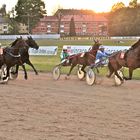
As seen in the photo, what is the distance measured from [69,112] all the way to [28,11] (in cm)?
11459

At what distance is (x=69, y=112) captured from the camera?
1020 centimetres

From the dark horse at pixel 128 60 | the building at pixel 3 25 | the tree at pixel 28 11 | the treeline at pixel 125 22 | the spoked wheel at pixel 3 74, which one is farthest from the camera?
the building at pixel 3 25

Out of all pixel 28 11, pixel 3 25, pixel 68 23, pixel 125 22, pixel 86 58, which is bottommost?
pixel 3 25

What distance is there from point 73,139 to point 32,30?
123 m

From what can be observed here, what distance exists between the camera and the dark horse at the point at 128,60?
52.3 ft

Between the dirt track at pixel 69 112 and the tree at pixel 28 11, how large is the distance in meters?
107

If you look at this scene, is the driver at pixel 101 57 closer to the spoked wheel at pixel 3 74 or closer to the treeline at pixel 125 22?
the spoked wheel at pixel 3 74

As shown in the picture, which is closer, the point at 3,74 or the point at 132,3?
the point at 3,74

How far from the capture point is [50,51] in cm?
3584

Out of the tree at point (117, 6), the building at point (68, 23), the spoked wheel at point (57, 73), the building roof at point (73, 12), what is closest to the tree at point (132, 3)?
the tree at point (117, 6)

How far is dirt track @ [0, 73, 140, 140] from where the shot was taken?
7.83 metres

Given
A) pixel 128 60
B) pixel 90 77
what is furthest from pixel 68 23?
pixel 128 60

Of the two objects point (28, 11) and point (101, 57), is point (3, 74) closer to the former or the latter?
point (101, 57)

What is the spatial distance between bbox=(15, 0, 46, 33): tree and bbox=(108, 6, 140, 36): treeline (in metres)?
28.2
